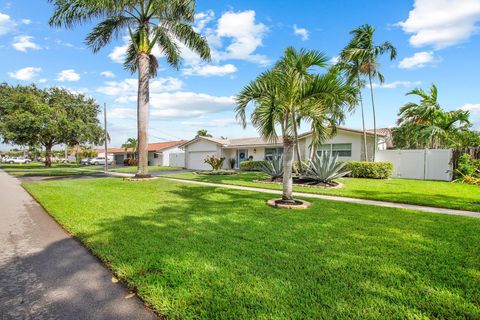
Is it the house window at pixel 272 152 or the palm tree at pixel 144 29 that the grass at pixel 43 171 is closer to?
the palm tree at pixel 144 29

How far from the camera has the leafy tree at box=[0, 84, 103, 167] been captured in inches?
1099

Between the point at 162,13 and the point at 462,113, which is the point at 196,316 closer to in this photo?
the point at 162,13

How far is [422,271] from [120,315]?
143 inches

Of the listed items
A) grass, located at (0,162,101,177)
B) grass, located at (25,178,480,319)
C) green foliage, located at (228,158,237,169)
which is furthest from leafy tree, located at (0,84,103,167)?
grass, located at (25,178,480,319)

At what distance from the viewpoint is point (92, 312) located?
2613 mm

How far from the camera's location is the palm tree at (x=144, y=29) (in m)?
12.8

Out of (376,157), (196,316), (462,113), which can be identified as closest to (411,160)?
(376,157)

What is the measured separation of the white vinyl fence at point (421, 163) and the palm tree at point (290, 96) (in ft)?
39.1

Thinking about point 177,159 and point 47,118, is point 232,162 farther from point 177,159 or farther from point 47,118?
point 47,118

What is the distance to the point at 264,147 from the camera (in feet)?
84.1

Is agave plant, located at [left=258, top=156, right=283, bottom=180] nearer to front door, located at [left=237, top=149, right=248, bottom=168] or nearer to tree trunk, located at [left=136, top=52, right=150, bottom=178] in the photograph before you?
tree trunk, located at [left=136, top=52, right=150, bottom=178]

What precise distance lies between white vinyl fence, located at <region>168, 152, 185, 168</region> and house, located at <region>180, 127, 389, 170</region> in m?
2.57

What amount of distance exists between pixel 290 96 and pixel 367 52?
1435 centimetres

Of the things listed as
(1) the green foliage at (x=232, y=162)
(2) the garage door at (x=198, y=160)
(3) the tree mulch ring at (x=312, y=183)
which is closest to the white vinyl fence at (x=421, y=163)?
(3) the tree mulch ring at (x=312, y=183)
